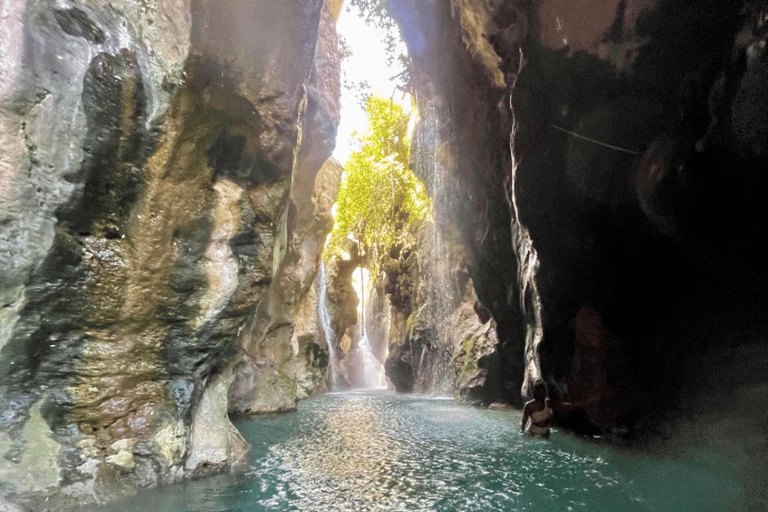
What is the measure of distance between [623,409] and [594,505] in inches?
168

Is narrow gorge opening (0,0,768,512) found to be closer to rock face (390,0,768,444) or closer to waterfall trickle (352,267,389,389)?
rock face (390,0,768,444)

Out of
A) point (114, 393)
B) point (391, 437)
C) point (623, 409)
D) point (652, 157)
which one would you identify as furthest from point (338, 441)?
point (652, 157)

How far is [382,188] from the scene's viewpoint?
22469mm

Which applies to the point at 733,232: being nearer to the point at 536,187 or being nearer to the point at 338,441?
the point at 536,187

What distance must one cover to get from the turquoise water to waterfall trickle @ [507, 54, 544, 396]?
2097mm

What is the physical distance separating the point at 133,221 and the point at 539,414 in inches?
309

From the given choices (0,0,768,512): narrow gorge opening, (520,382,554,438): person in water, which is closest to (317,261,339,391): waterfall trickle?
(0,0,768,512): narrow gorge opening

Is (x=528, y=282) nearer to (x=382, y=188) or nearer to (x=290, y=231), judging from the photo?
(x=290, y=231)

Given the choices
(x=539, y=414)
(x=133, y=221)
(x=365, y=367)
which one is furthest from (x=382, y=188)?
(x=365, y=367)

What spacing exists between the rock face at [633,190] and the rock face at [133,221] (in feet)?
15.7

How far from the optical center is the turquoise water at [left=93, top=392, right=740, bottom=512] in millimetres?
4531

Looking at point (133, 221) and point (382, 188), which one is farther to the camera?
point (382, 188)

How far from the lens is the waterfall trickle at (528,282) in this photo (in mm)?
9750

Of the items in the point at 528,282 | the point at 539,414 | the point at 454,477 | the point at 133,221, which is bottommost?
the point at 454,477
